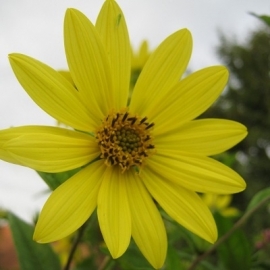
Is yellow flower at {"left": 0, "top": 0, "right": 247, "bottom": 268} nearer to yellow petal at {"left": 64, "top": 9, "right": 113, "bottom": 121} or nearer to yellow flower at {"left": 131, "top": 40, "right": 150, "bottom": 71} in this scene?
yellow petal at {"left": 64, "top": 9, "right": 113, "bottom": 121}

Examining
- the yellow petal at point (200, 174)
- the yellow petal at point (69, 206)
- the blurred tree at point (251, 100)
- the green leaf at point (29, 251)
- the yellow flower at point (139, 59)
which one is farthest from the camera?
the blurred tree at point (251, 100)

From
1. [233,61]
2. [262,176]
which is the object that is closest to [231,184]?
[262,176]

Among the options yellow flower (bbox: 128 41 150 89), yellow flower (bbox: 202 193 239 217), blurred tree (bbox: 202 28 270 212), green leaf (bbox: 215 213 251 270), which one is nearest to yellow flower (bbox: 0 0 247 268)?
green leaf (bbox: 215 213 251 270)

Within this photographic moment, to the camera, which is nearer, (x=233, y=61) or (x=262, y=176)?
(x=262, y=176)

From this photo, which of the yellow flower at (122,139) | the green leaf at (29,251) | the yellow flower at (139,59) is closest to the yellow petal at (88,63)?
the yellow flower at (122,139)

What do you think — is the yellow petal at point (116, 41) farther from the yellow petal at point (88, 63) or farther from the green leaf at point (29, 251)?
the green leaf at point (29, 251)

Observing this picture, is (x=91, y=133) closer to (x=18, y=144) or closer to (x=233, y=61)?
(x=18, y=144)
